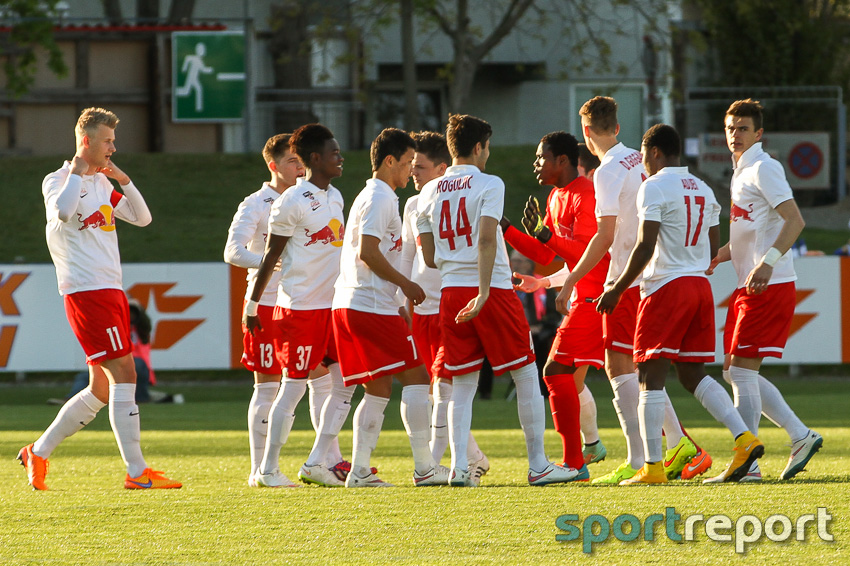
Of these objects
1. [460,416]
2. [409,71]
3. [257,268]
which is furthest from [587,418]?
[409,71]

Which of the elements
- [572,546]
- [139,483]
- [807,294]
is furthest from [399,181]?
[807,294]

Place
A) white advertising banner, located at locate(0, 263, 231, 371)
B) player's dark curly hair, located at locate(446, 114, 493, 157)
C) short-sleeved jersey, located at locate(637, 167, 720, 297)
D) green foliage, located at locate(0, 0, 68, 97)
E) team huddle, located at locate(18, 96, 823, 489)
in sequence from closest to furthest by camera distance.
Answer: short-sleeved jersey, located at locate(637, 167, 720, 297) < team huddle, located at locate(18, 96, 823, 489) < player's dark curly hair, located at locate(446, 114, 493, 157) < white advertising banner, located at locate(0, 263, 231, 371) < green foliage, located at locate(0, 0, 68, 97)

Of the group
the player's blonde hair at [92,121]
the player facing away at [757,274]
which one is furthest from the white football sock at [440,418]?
the player's blonde hair at [92,121]

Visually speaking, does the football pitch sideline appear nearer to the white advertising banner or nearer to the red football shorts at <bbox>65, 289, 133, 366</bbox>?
the red football shorts at <bbox>65, 289, 133, 366</bbox>

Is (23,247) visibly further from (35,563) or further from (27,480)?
(35,563)

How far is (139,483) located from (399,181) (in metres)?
2.31

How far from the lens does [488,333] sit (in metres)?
6.64

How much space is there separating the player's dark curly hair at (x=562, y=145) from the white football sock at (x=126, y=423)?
2867 millimetres

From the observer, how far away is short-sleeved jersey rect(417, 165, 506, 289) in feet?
21.7

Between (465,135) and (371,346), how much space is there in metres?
1.31

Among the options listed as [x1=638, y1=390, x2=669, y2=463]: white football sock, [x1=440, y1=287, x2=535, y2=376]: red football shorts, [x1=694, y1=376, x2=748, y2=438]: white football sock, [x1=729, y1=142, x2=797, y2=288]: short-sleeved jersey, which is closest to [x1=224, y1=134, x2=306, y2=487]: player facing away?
[x1=440, y1=287, x2=535, y2=376]: red football shorts

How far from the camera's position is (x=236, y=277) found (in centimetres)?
1532

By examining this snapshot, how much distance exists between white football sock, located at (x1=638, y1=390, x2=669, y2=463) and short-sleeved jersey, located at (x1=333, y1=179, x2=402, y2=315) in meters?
1.49

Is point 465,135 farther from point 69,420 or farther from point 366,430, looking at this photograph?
point 69,420
